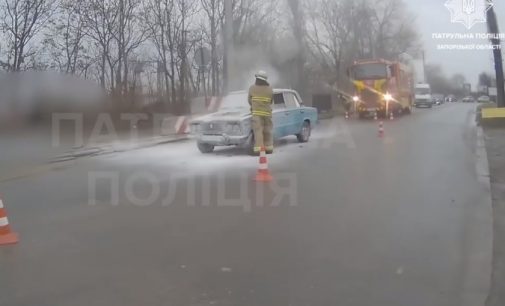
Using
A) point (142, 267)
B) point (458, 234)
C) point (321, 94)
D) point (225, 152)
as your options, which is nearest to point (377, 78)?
point (321, 94)

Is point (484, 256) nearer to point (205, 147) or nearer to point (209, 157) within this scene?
point (209, 157)

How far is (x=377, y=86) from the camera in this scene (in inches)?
1033

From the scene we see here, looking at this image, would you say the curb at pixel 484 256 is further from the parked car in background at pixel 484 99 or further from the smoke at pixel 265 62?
the parked car in background at pixel 484 99

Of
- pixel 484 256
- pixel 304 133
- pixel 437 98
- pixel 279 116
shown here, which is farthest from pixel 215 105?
pixel 437 98

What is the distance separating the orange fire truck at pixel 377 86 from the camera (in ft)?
86.3

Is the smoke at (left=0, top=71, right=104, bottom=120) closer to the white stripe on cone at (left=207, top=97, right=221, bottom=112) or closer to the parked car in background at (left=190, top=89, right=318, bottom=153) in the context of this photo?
the parked car in background at (left=190, top=89, right=318, bottom=153)

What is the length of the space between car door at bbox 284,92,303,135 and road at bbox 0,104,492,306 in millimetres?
3659

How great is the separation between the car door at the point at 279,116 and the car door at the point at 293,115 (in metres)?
0.17

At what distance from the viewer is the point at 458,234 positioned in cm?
548

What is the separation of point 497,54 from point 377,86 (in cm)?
692

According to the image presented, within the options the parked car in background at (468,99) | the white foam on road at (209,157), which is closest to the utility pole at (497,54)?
the white foam on road at (209,157)

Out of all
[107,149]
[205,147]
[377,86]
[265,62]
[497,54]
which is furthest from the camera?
[377,86]

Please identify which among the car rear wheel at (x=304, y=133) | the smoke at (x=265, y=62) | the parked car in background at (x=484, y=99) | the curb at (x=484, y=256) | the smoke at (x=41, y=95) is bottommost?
the curb at (x=484, y=256)

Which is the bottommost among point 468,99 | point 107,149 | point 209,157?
point 209,157
